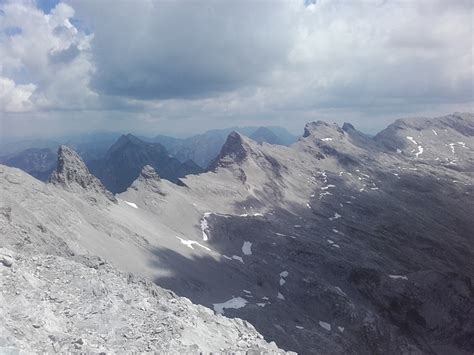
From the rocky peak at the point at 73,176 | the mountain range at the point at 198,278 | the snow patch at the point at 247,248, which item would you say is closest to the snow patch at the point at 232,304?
the mountain range at the point at 198,278

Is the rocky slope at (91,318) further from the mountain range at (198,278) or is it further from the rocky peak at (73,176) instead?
the rocky peak at (73,176)

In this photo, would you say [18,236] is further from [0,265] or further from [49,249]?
[0,265]

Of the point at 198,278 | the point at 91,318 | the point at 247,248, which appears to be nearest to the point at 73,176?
the point at 198,278

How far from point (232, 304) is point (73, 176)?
232 feet

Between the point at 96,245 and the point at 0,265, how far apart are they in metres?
63.3

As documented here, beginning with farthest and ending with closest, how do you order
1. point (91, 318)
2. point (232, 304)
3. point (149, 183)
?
point (149, 183), point (232, 304), point (91, 318)

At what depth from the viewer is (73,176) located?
14000 cm

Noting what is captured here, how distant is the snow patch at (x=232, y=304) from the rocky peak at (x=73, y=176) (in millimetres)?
61194

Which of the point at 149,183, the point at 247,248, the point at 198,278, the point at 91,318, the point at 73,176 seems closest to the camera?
the point at 91,318

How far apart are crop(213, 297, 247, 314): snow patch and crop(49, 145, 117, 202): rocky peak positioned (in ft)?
201

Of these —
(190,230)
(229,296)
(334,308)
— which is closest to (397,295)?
(334,308)

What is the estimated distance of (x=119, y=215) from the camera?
442ft

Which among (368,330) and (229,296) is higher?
(229,296)

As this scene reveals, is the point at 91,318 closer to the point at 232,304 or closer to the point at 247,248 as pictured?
the point at 232,304
